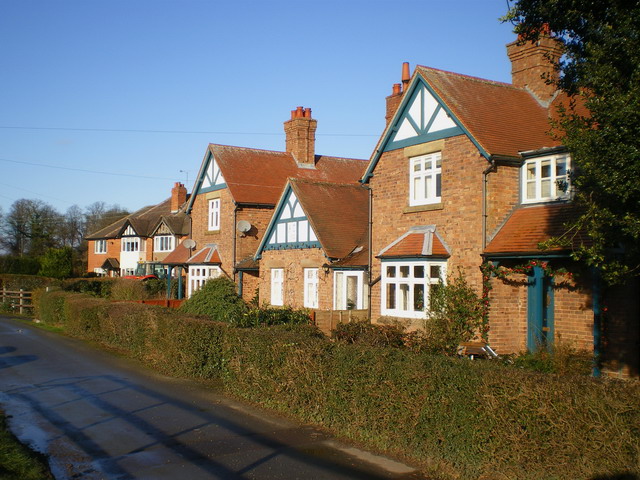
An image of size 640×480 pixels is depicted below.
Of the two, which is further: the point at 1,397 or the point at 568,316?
the point at 568,316

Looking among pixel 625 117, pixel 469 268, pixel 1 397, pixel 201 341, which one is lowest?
pixel 1 397

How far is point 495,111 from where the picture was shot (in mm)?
18234

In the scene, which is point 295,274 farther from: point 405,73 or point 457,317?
point 457,317

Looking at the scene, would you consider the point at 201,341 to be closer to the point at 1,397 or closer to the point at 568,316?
the point at 1,397

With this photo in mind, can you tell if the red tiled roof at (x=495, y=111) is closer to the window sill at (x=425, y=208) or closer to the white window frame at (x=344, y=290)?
the window sill at (x=425, y=208)

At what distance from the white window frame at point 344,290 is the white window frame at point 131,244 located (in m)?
42.8

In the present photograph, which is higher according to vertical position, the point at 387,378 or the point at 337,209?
the point at 337,209

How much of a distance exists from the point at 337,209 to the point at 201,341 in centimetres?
1124

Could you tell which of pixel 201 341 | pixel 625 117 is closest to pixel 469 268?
pixel 201 341

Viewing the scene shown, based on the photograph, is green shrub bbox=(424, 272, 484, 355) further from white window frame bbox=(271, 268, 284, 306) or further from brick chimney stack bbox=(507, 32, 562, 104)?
white window frame bbox=(271, 268, 284, 306)

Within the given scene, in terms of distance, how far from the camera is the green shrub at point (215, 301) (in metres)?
22.2

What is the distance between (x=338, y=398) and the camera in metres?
10.4

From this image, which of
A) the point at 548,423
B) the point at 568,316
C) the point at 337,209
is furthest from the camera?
the point at 337,209

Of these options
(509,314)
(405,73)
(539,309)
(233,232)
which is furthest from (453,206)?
(233,232)
